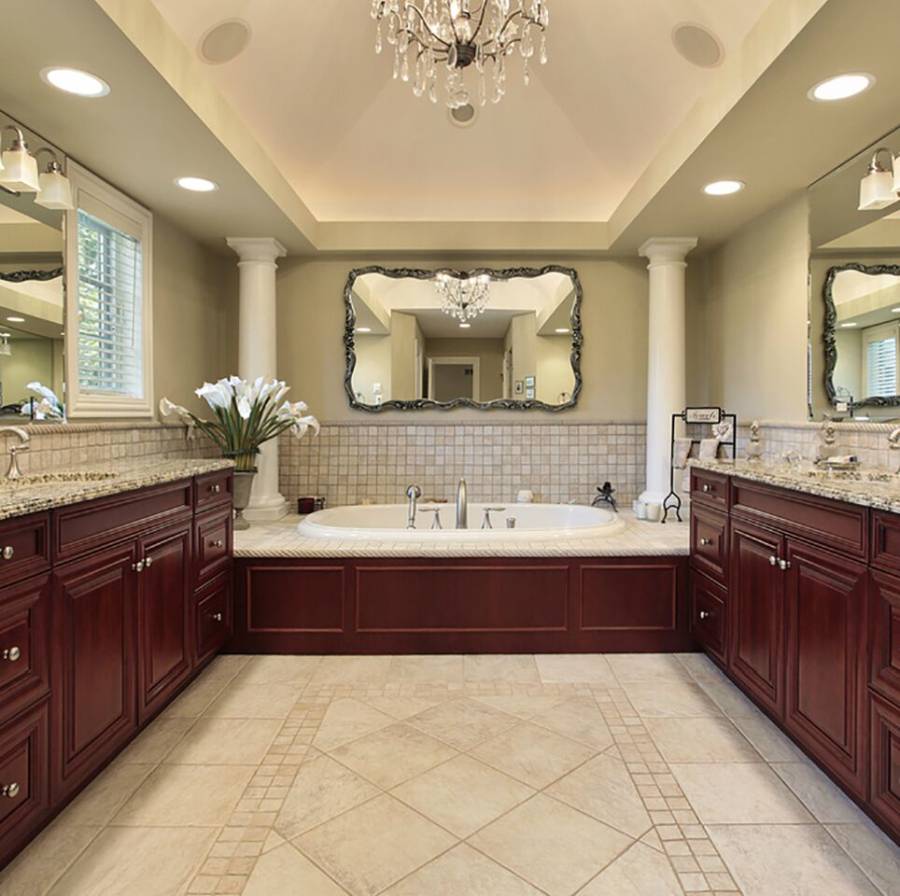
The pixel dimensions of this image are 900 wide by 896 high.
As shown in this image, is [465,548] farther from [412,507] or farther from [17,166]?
[17,166]

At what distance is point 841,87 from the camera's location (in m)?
2.14

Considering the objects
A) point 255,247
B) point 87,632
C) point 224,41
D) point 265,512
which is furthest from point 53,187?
point 265,512

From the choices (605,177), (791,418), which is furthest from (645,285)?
(791,418)

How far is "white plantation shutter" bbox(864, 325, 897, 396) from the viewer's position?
2.60 m

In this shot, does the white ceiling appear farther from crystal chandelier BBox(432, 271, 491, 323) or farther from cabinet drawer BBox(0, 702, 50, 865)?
cabinet drawer BBox(0, 702, 50, 865)

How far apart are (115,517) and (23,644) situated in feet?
1.65

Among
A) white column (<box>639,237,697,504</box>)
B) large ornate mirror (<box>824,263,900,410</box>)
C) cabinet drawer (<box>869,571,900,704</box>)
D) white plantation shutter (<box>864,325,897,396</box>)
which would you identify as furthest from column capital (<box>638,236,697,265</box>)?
cabinet drawer (<box>869,571,900,704</box>)

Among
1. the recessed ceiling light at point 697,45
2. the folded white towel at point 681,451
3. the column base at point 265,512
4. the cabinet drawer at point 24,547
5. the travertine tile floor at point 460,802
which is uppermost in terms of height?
the recessed ceiling light at point 697,45

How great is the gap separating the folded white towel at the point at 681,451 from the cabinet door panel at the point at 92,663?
10.2 feet

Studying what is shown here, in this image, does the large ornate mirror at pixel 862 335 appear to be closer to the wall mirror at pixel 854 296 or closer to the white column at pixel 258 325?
the wall mirror at pixel 854 296

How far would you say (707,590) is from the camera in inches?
108

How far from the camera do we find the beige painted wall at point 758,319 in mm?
3178

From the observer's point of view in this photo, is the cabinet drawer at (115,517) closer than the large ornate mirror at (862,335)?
Yes

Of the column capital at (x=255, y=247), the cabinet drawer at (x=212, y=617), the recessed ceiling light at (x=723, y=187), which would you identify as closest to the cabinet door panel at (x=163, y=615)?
the cabinet drawer at (x=212, y=617)
